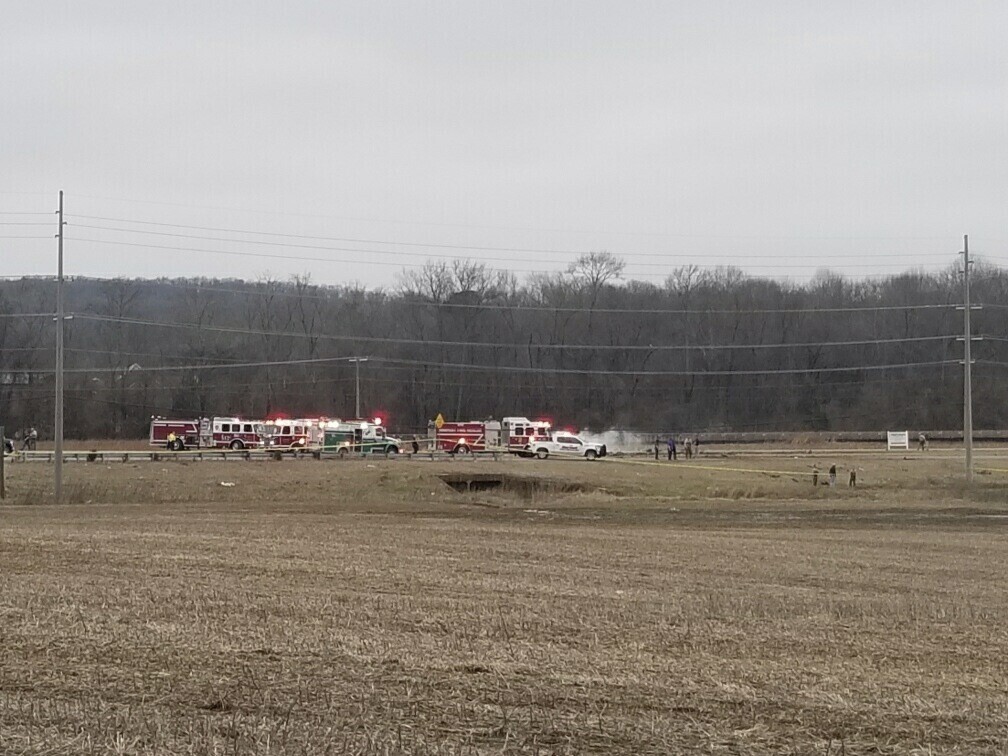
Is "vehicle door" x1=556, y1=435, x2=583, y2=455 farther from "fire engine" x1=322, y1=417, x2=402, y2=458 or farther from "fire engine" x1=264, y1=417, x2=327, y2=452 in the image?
"fire engine" x1=264, y1=417, x2=327, y2=452

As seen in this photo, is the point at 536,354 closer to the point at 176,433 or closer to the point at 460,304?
the point at 460,304

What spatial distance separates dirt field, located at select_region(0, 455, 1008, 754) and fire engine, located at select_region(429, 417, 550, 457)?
4465 cm

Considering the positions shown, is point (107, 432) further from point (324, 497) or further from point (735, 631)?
point (735, 631)

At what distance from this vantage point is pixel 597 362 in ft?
361

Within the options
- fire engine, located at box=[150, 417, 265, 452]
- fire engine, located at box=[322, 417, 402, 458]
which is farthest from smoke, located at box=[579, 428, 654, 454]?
fire engine, located at box=[150, 417, 265, 452]

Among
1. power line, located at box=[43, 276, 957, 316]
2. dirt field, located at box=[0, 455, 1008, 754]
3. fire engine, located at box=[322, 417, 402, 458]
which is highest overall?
power line, located at box=[43, 276, 957, 316]

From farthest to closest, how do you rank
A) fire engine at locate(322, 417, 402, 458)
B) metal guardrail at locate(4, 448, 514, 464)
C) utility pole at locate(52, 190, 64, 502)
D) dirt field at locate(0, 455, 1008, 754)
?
fire engine at locate(322, 417, 402, 458), metal guardrail at locate(4, 448, 514, 464), utility pole at locate(52, 190, 64, 502), dirt field at locate(0, 455, 1008, 754)

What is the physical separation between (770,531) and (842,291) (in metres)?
86.5

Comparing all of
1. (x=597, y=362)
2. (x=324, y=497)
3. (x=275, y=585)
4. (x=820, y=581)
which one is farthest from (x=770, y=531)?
(x=597, y=362)

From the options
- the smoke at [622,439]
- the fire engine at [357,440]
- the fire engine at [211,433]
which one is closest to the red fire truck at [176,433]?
the fire engine at [211,433]

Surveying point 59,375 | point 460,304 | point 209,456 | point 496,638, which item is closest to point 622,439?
point 460,304

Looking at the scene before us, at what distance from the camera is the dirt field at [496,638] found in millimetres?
9078

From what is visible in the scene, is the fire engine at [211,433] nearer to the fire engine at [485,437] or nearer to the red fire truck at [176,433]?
the red fire truck at [176,433]

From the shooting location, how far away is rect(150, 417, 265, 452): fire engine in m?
82.3
